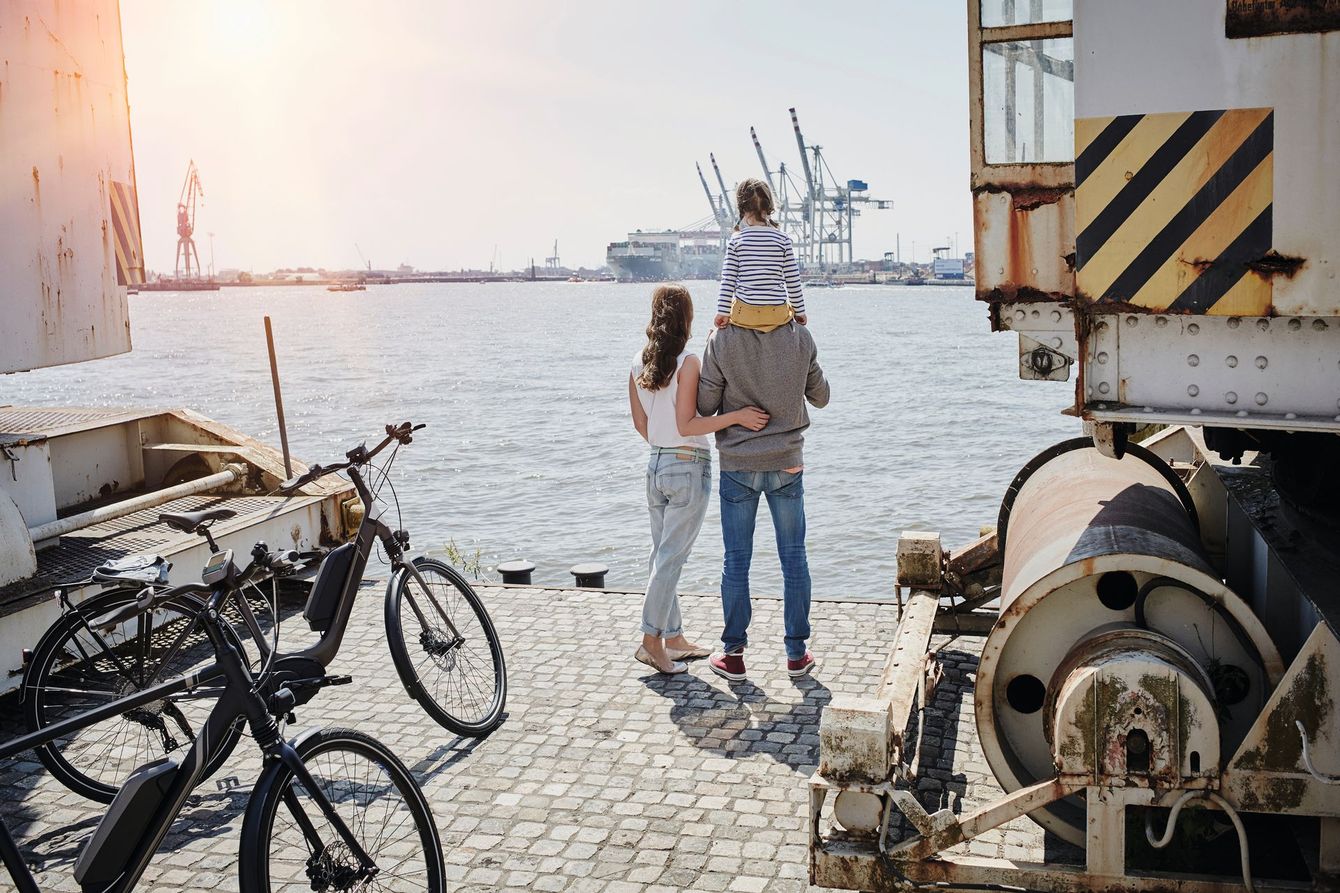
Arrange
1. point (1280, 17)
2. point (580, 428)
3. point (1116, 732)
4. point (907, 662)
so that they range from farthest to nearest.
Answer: point (580, 428) < point (907, 662) < point (1116, 732) < point (1280, 17)

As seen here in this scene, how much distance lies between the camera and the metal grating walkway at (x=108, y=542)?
6688 millimetres

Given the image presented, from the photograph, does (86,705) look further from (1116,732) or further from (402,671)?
(1116,732)

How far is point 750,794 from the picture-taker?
5.36 metres

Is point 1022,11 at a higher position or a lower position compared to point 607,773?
higher

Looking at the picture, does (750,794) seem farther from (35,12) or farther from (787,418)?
(35,12)

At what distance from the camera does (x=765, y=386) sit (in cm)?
643

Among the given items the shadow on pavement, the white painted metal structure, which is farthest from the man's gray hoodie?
the white painted metal structure

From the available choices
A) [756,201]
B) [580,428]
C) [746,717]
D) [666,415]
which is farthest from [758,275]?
[580,428]

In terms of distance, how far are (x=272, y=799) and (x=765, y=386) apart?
133 inches

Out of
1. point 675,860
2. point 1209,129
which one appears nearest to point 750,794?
point 675,860

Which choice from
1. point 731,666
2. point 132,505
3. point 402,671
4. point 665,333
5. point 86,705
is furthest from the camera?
point 132,505

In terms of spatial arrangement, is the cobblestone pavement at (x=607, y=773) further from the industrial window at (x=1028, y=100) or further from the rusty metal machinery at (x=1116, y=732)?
the industrial window at (x=1028, y=100)

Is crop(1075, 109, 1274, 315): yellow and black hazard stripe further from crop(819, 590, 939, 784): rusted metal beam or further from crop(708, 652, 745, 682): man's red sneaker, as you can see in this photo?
crop(708, 652, 745, 682): man's red sneaker

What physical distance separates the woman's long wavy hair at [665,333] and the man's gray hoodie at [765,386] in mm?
192
